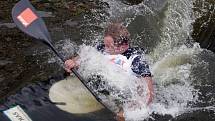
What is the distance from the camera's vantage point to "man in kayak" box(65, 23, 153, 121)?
18.5 feet

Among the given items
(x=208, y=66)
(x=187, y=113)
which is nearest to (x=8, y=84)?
(x=187, y=113)

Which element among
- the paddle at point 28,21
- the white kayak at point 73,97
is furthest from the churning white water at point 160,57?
the paddle at point 28,21

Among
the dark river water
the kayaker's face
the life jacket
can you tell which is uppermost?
the kayaker's face

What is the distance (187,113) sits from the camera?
5.75m

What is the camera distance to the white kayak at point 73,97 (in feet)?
17.7

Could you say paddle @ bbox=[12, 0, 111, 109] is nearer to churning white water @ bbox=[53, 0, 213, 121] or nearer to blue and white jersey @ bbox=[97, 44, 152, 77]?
churning white water @ bbox=[53, 0, 213, 121]

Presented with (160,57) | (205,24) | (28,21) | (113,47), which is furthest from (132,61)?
(205,24)

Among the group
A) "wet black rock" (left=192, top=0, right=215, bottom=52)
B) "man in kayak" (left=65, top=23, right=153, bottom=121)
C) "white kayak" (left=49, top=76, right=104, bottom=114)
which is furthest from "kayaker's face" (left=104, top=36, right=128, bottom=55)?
"wet black rock" (left=192, top=0, right=215, bottom=52)

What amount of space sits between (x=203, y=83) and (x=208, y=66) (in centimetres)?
64

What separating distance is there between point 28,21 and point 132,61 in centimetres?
128

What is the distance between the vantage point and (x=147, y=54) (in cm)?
743

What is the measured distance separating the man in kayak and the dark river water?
0.35 meters

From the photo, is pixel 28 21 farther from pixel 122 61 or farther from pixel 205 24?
pixel 205 24

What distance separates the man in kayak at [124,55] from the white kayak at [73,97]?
204 mm
